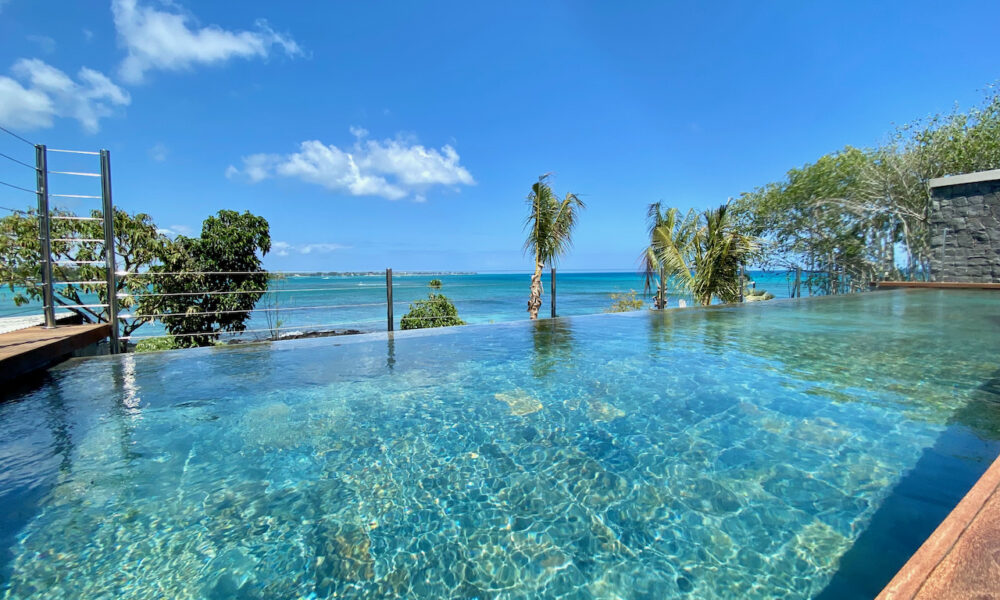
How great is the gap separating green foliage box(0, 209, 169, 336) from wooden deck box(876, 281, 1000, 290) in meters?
15.5

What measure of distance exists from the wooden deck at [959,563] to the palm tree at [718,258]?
8427mm

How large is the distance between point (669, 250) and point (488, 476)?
8.29 meters

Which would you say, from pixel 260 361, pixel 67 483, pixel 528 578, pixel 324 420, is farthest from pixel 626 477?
pixel 260 361

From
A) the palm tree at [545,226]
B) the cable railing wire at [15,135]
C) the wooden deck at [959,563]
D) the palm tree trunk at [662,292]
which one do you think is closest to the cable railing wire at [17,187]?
the cable railing wire at [15,135]

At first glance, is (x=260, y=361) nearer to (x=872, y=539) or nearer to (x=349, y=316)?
(x=872, y=539)

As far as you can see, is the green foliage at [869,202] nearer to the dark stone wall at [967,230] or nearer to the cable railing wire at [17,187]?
the dark stone wall at [967,230]

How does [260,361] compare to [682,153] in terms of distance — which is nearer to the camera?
[260,361]

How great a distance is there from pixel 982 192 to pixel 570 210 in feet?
27.9

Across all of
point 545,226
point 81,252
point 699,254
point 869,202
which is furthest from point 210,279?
point 869,202

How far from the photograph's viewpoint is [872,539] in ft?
4.18

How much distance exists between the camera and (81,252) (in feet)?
19.8

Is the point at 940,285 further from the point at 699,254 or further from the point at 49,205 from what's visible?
the point at 49,205

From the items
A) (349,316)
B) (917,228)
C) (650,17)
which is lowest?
(349,316)

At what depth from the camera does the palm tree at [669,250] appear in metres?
8.87
